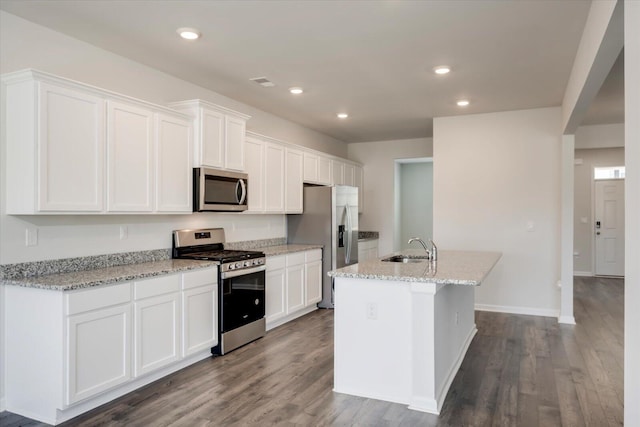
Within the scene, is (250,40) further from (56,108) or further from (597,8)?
(597,8)

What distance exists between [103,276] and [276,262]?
7.12 feet

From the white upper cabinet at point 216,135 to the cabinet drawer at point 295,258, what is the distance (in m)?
1.24

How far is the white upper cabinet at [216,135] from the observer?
4.01 m

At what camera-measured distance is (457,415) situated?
2.82m

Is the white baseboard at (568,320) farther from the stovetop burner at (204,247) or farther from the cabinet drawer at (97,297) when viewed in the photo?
the cabinet drawer at (97,297)

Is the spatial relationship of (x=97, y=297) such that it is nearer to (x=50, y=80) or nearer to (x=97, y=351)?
(x=97, y=351)

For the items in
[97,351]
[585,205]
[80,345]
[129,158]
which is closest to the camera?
[80,345]

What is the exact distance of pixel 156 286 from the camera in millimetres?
3289

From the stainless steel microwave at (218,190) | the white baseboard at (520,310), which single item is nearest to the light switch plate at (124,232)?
the stainless steel microwave at (218,190)

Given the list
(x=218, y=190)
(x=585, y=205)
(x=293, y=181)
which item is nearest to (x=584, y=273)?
(x=585, y=205)

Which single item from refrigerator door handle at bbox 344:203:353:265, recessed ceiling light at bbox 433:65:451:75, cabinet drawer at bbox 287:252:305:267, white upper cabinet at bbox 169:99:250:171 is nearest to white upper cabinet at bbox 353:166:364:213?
refrigerator door handle at bbox 344:203:353:265

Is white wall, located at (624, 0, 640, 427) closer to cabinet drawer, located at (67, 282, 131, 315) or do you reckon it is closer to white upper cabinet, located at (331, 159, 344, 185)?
cabinet drawer, located at (67, 282, 131, 315)

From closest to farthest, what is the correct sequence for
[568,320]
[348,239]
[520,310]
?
[568,320] < [520,310] < [348,239]

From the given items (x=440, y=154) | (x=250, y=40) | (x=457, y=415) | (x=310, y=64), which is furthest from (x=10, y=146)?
(x=440, y=154)
